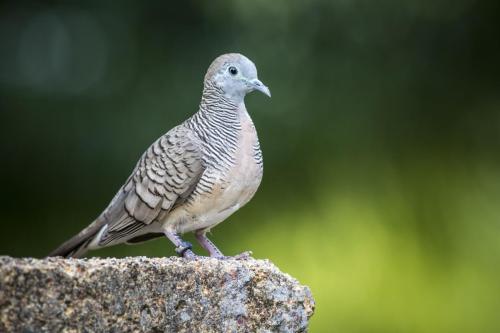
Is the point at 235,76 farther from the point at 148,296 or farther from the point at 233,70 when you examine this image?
the point at 148,296

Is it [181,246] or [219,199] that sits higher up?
[219,199]

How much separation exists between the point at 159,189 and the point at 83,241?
0.36 meters

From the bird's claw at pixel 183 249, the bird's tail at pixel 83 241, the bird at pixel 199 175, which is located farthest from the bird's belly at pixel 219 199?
the bird's tail at pixel 83 241

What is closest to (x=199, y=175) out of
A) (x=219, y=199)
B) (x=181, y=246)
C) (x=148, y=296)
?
(x=219, y=199)

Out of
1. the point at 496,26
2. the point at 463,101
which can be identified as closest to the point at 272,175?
the point at 463,101

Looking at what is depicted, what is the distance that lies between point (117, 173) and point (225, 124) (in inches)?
70.6

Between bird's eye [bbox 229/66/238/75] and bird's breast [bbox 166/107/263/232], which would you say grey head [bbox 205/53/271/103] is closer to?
bird's eye [bbox 229/66/238/75]

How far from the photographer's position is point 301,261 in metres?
4.09

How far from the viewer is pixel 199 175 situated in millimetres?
2605

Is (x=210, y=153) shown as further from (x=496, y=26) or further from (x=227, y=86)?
(x=496, y=26)

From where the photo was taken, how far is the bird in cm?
258

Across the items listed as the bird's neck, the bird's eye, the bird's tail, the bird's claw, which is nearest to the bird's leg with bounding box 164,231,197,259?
the bird's claw

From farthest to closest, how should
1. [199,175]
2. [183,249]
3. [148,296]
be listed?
[199,175] < [183,249] < [148,296]

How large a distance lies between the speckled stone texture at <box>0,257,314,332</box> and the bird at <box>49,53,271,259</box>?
0.58m
